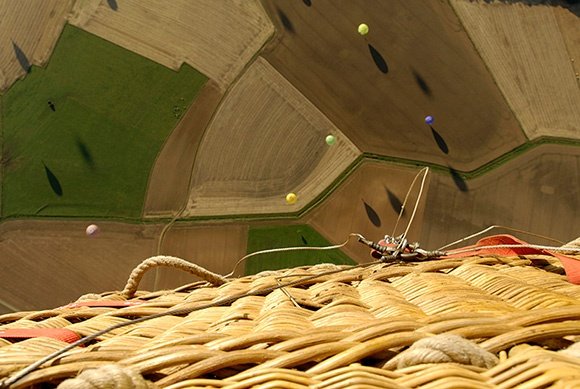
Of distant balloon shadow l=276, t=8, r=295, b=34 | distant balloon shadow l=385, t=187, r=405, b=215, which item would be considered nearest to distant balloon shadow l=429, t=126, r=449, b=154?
distant balloon shadow l=385, t=187, r=405, b=215

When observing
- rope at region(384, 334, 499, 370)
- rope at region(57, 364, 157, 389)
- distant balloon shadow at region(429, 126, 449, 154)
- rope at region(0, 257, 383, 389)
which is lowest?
rope at region(384, 334, 499, 370)

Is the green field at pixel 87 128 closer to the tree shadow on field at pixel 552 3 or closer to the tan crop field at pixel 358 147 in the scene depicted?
the tan crop field at pixel 358 147

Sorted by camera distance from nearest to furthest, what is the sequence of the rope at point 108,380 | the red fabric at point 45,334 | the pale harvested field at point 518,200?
the rope at point 108,380 < the red fabric at point 45,334 < the pale harvested field at point 518,200

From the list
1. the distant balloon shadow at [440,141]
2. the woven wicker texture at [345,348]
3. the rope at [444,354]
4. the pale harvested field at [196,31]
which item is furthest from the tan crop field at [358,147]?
the rope at [444,354]

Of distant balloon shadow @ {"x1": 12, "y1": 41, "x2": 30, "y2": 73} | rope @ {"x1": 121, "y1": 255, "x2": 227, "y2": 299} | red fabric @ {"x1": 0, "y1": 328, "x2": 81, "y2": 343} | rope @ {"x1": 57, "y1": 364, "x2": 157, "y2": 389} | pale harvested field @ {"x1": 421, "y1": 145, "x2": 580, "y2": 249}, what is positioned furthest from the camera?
distant balloon shadow @ {"x1": 12, "y1": 41, "x2": 30, "y2": 73}

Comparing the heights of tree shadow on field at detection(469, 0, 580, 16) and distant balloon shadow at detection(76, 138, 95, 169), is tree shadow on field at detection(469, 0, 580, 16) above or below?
above

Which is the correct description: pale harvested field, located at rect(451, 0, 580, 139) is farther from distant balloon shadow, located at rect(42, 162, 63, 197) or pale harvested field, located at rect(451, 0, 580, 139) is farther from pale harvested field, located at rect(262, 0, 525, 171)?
distant balloon shadow, located at rect(42, 162, 63, 197)

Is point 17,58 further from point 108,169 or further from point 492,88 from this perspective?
point 492,88
